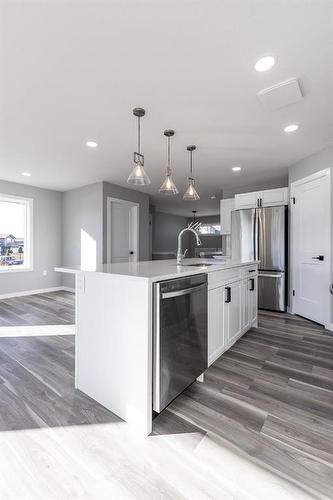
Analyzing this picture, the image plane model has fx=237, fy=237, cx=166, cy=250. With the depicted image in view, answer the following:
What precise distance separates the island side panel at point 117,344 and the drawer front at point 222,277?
2.69 feet

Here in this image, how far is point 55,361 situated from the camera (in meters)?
2.36

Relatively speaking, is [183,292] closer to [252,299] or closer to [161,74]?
[161,74]

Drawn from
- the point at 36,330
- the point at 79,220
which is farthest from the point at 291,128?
the point at 79,220

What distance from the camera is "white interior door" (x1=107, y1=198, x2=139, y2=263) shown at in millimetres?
5320

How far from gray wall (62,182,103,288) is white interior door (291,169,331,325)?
148 inches

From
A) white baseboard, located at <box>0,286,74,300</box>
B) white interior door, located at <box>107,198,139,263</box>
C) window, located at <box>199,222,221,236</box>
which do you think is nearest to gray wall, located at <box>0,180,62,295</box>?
white baseboard, located at <box>0,286,74,300</box>

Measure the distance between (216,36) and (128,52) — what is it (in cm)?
61

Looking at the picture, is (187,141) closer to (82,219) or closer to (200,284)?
(200,284)

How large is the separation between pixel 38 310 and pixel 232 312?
11.2ft

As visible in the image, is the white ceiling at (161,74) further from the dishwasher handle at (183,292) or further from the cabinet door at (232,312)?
the cabinet door at (232,312)

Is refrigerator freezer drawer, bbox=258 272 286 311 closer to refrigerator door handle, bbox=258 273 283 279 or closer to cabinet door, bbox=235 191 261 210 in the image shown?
refrigerator door handle, bbox=258 273 283 279

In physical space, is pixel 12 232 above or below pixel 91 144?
below

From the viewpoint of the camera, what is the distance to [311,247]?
364 cm

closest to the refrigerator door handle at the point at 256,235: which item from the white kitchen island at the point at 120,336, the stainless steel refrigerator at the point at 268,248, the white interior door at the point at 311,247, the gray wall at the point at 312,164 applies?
the stainless steel refrigerator at the point at 268,248
